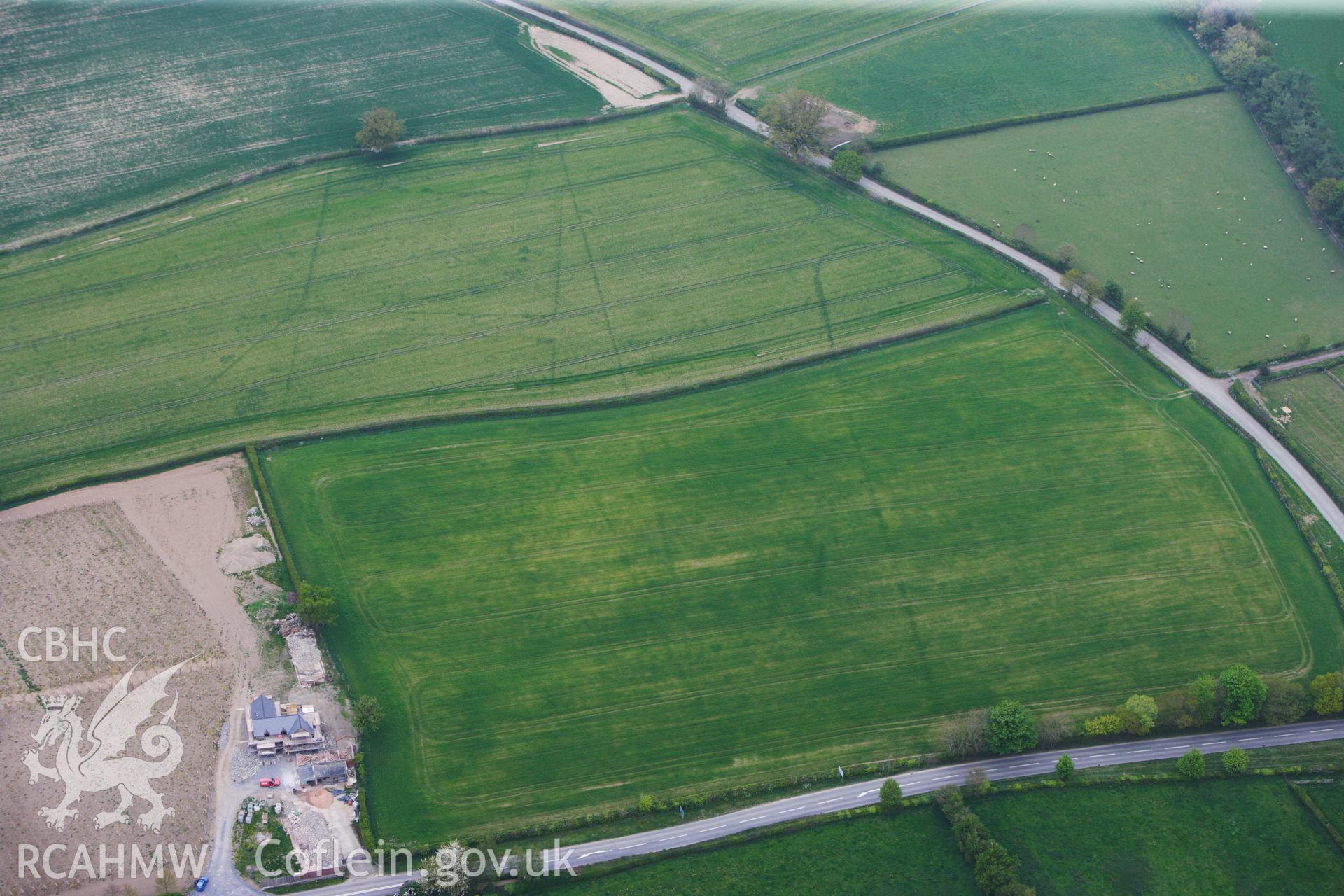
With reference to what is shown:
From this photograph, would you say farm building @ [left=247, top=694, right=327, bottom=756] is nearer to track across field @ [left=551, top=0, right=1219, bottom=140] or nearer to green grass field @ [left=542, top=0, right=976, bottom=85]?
track across field @ [left=551, top=0, right=1219, bottom=140]

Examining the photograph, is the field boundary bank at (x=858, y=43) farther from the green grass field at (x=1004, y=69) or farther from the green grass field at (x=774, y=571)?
the green grass field at (x=774, y=571)

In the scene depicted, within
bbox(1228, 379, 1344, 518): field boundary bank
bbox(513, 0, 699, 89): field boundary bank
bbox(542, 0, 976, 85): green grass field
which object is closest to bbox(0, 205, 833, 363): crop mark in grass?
bbox(513, 0, 699, 89): field boundary bank

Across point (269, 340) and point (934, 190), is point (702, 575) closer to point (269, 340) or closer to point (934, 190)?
point (269, 340)

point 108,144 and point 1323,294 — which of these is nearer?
point 1323,294

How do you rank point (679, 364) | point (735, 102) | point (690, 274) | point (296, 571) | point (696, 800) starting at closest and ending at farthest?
point (696, 800) < point (296, 571) < point (679, 364) < point (690, 274) < point (735, 102)

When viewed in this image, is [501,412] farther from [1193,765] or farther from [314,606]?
[1193,765]

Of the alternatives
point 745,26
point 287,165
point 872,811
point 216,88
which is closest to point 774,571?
point 872,811

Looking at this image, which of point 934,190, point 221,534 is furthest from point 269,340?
point 934,190
